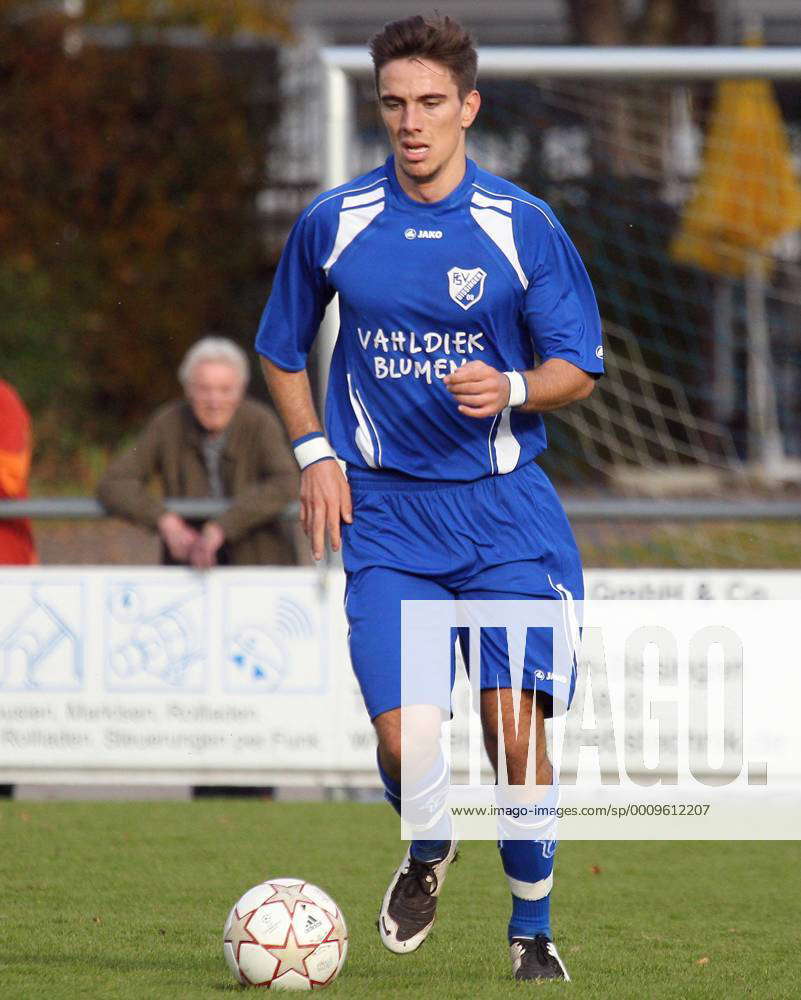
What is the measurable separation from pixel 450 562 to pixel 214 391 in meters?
4.21

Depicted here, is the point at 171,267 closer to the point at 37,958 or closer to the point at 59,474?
the point at 59,474

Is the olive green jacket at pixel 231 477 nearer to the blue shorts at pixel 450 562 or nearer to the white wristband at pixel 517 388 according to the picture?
the blue shorts at pixel 450 562

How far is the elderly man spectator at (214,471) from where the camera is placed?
29.5ft

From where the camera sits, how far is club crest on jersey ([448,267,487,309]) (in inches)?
198

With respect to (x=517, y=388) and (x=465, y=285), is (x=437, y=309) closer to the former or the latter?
(x=465, y=285)

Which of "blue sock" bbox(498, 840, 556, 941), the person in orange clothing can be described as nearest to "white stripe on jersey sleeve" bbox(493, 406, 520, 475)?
"blue sock" bbox(498, 840, 556, 941)

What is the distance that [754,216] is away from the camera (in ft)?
41.3

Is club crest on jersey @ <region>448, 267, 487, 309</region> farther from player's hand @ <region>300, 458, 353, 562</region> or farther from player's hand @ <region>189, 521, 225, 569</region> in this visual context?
player's hand @ <region>189, 521, 225, 569</region>

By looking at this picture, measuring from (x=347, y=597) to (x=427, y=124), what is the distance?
4.23ft

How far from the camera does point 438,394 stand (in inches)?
200

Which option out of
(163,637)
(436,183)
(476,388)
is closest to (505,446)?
(476,388)

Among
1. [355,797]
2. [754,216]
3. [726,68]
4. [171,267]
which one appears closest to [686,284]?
[754,216]

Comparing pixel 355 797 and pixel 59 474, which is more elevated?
pixel 59 474

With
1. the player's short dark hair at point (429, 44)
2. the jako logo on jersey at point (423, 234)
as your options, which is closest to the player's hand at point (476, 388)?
the jako logo on jersey at point (423, 234)
